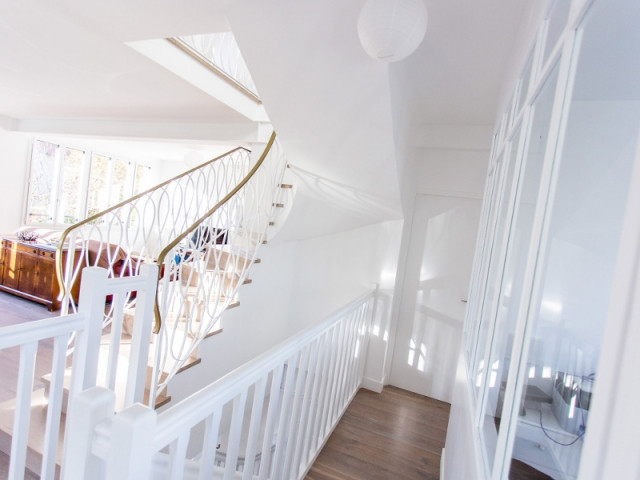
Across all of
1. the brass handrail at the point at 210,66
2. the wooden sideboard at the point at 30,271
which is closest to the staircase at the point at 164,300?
the brass handrail at the point at 210,66

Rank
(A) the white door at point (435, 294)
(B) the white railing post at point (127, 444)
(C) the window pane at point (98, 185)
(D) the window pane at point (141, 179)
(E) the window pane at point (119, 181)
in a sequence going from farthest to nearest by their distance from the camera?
(D) the window pane at point (141, 179)
(E) the window pane at point (119, 181)
(C) the window pane at point (98, 185)
(A) the white door at point (435, 294)
(B) the white railing post at point (127, 444)

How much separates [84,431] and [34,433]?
1922 millimetres

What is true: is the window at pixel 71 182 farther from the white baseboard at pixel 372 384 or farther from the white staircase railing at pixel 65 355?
the white baseboard at pixel 372 384

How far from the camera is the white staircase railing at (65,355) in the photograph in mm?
1186

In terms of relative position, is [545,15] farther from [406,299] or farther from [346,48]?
[406,299]

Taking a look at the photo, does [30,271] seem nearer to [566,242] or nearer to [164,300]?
[164,300]

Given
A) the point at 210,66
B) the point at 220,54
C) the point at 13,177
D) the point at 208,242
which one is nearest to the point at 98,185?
the point at 13,177

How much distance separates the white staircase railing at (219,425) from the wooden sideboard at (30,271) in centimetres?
343

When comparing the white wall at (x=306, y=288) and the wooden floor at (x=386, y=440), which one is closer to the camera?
the wooden floor at (x=386, y=440)

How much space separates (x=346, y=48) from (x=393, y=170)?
108 cm

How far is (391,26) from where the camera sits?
4.55 ft

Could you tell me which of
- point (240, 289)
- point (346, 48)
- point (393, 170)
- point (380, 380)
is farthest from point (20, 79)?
point (380, 380)

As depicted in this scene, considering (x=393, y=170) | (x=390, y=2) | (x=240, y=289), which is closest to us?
(x=390, y=2)

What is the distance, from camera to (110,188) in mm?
7074
